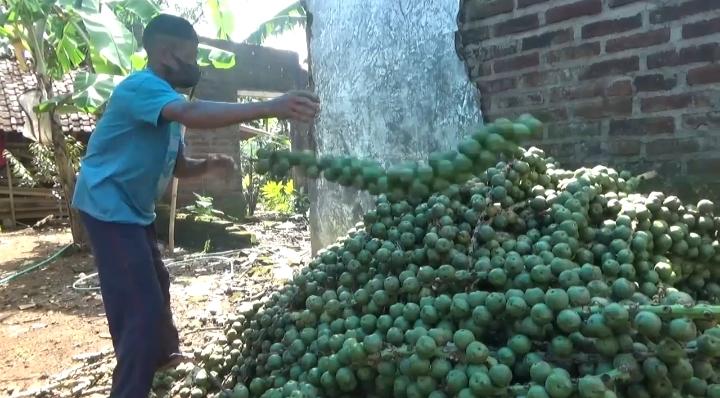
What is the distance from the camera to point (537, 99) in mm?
2609

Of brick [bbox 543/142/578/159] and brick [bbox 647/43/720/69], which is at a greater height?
brick [bbox 647/43/720/69]

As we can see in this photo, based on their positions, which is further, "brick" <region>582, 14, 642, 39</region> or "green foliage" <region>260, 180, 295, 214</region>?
"green foliage" <region>260, 180, 295, 214</region>

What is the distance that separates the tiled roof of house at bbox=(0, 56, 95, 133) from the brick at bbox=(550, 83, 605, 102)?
943 cm

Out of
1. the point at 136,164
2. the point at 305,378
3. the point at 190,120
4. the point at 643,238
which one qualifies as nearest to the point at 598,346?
the point at 643,238

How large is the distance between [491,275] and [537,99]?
1.28m

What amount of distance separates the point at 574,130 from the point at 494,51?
1.68 ft

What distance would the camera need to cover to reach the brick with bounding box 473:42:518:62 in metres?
2.66

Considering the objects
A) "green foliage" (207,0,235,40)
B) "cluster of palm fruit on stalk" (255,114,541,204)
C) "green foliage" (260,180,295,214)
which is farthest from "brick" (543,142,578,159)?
"green foliage" (260,180,295,214)

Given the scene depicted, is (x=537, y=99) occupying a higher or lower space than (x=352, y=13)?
lower

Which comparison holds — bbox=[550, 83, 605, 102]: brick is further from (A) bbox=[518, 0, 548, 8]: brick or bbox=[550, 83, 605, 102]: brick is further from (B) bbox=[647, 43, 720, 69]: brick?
(A) bbox=[518, 0, 548, 8]: brick

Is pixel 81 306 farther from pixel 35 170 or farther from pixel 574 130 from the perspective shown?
pixel 35 170

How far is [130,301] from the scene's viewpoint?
2369 millimetres

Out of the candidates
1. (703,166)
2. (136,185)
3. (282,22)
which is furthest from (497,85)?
(282,22)

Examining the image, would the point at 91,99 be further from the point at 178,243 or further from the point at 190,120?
the point at 190,120
